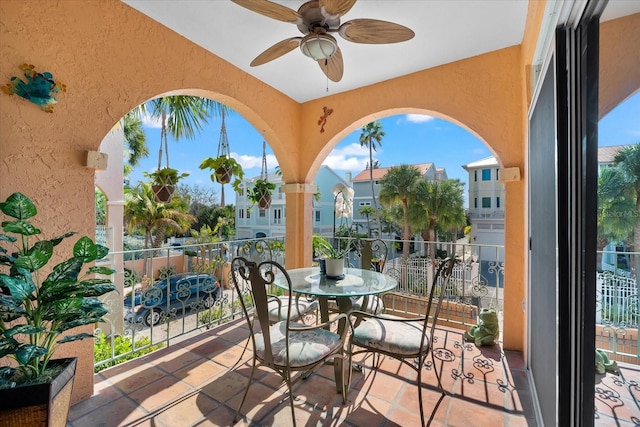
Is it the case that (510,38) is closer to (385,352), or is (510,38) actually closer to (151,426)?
(385,352)

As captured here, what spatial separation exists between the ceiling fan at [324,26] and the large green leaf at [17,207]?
4.77 feet

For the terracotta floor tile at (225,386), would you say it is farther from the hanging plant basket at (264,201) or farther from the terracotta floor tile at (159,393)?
the hanging plant basket at (264,201)

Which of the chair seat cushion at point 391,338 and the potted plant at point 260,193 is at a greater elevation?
the potted plant at point 260,193

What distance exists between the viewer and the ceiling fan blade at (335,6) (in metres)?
1.53

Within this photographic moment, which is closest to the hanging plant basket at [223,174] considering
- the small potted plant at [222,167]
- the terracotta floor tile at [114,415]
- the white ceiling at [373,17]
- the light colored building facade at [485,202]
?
the small potted plant at [222,167]

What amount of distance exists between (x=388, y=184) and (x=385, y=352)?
11.2 meters

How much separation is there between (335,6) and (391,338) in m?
1.92


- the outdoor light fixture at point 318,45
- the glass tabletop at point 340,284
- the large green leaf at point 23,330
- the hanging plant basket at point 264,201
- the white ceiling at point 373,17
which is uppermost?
the white ceiling at point 373,17

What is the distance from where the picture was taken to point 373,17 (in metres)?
2.16

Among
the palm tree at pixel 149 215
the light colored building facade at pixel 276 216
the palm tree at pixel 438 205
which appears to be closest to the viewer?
the palm tree at pixel 149 215

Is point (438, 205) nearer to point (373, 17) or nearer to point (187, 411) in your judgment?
point (373, 17)

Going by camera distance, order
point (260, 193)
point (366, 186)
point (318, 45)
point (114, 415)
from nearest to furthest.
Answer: point (114, 415), point (318, 45), point (260, 193), point (366, 186)

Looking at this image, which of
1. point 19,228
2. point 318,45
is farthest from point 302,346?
point 318,45

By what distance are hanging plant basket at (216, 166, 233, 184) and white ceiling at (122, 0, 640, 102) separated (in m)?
1.07
